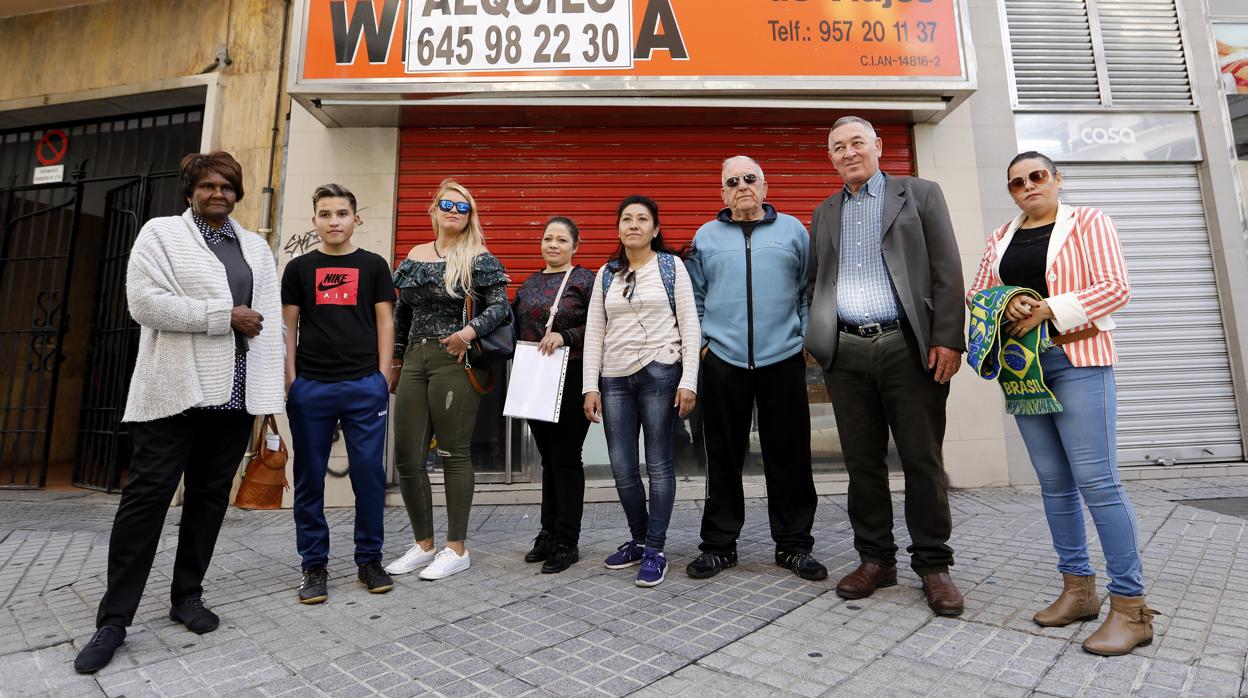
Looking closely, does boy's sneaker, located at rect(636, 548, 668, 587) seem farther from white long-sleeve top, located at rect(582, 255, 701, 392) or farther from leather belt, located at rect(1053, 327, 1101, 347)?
leather belt, located at rect(1053, 327, 1101, 347)

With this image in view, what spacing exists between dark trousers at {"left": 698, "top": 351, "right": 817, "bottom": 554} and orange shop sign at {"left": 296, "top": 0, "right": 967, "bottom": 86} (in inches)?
138

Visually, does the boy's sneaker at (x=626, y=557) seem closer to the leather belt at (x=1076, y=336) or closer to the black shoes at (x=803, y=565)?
the black shoes at (x=803, y=565)

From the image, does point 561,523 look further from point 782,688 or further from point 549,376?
point 782,688

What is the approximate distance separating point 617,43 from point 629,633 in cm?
520

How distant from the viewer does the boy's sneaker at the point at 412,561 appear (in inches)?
132

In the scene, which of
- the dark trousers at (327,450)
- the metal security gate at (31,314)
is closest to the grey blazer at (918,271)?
the dark trousers at (327,450)

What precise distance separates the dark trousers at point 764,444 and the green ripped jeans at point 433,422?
1.40 m

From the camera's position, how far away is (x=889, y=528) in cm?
302

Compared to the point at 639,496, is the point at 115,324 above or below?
above

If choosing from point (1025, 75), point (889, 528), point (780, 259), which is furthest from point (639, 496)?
point (1025, 75)

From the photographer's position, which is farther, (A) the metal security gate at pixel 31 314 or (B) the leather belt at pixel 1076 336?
(A) the metal security gate at pixel 31 314

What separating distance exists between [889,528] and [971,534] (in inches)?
61.2

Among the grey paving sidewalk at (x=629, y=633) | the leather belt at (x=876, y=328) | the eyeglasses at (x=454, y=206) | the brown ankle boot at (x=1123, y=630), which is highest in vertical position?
the eyeglasses at (x=454, y=206)

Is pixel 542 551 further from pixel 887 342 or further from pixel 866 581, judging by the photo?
pixel 887 342
